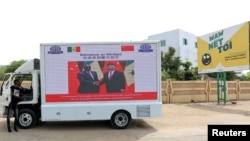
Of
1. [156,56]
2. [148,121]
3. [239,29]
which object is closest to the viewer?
[156,56]

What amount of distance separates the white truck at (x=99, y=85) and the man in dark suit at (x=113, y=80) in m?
0.10

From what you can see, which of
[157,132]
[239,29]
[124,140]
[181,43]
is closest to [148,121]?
[157,132]

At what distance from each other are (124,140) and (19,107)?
4.43 meters

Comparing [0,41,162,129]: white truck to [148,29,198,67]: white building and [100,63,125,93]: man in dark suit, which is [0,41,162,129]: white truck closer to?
[100,63,125,93]: man in dark suit

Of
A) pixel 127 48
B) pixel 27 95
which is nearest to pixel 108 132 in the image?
pixel 127 48

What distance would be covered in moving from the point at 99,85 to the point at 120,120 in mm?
1451

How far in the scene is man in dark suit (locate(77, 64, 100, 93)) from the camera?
41.1 feet

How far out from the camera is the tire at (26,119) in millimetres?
12734

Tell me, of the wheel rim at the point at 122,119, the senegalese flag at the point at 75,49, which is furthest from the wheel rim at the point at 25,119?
the wheel rim at the point at 122,119

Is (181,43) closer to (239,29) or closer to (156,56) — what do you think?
(239,29)

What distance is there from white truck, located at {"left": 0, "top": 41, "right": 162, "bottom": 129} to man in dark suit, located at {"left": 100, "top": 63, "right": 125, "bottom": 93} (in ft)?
0.34

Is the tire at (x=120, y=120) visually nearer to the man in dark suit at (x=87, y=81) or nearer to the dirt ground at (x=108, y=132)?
the dirt ground at (x=108, y=132)

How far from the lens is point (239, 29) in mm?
22047

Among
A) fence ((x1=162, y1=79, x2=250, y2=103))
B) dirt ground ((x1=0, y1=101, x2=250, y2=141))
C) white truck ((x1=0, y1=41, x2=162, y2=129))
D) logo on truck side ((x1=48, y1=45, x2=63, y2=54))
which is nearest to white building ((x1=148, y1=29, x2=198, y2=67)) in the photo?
fence ((x1=162, y1=79, x2=250, y2=103))
